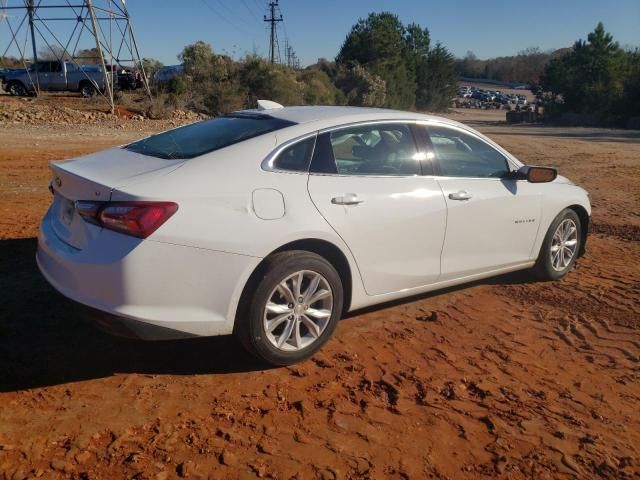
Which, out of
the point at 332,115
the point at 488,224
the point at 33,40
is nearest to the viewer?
the point at 332,115

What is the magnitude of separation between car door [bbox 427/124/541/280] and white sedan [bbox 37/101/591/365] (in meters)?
0.01

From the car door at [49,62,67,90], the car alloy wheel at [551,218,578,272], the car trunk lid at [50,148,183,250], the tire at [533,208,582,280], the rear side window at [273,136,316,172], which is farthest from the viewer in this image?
the car door at [49,62,67,90]

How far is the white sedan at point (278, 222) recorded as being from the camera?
3262 mm

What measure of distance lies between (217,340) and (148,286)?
1.10 metres

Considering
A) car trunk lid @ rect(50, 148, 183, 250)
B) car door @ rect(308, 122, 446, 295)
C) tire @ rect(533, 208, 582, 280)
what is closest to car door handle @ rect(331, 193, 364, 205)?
car door @ rect(308, 122, 446, 295)

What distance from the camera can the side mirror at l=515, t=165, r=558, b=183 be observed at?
201 inches

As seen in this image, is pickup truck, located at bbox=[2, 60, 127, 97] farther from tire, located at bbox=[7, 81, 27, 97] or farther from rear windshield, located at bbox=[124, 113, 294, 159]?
rear windshield, located at bbox=[124, 113, 294, 159]

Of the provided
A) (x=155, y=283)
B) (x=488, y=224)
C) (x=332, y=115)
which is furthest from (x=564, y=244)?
(x=155, y=283)

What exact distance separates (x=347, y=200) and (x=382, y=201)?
313mm

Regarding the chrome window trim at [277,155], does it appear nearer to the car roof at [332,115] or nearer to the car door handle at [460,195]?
the car roof at [332,115]

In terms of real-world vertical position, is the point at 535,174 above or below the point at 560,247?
above

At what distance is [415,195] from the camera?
4324mm

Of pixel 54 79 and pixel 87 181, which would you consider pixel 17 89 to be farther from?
pixel 87 181

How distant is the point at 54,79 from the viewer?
95.5ft
